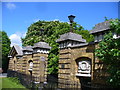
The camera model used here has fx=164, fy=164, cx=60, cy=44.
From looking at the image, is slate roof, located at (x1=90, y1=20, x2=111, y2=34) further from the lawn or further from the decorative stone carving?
the lawn

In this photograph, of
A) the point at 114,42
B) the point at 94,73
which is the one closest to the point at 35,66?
the point at 94,73

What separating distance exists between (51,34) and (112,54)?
76.6ft

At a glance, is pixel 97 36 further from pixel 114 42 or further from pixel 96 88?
pixel 96 88

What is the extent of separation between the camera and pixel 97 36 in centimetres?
940

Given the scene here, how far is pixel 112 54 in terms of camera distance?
23.1ft

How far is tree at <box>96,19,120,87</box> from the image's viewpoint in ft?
22.8

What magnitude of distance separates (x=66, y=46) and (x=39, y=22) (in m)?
24.7

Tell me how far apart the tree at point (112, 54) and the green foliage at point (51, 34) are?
298 inches

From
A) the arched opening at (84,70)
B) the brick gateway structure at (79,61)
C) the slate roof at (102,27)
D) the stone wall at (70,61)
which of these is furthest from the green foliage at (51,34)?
the slate roof at (102,27)

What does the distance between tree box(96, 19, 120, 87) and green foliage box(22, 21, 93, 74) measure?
298 inches

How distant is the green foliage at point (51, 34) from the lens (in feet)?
49.8

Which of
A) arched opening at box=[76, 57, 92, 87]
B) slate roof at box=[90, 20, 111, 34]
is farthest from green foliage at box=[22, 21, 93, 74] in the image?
slate roof at box=[90, 20, 111, 34]

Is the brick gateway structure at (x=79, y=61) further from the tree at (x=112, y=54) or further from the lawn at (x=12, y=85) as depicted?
the lawn at (x=12, y=85)

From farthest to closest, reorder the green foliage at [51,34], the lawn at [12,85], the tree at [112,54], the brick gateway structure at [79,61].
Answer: the green foliage at [51,34], the lawn at [12,85], the brick gateway structure at [79,61], the tree at [112,54]
